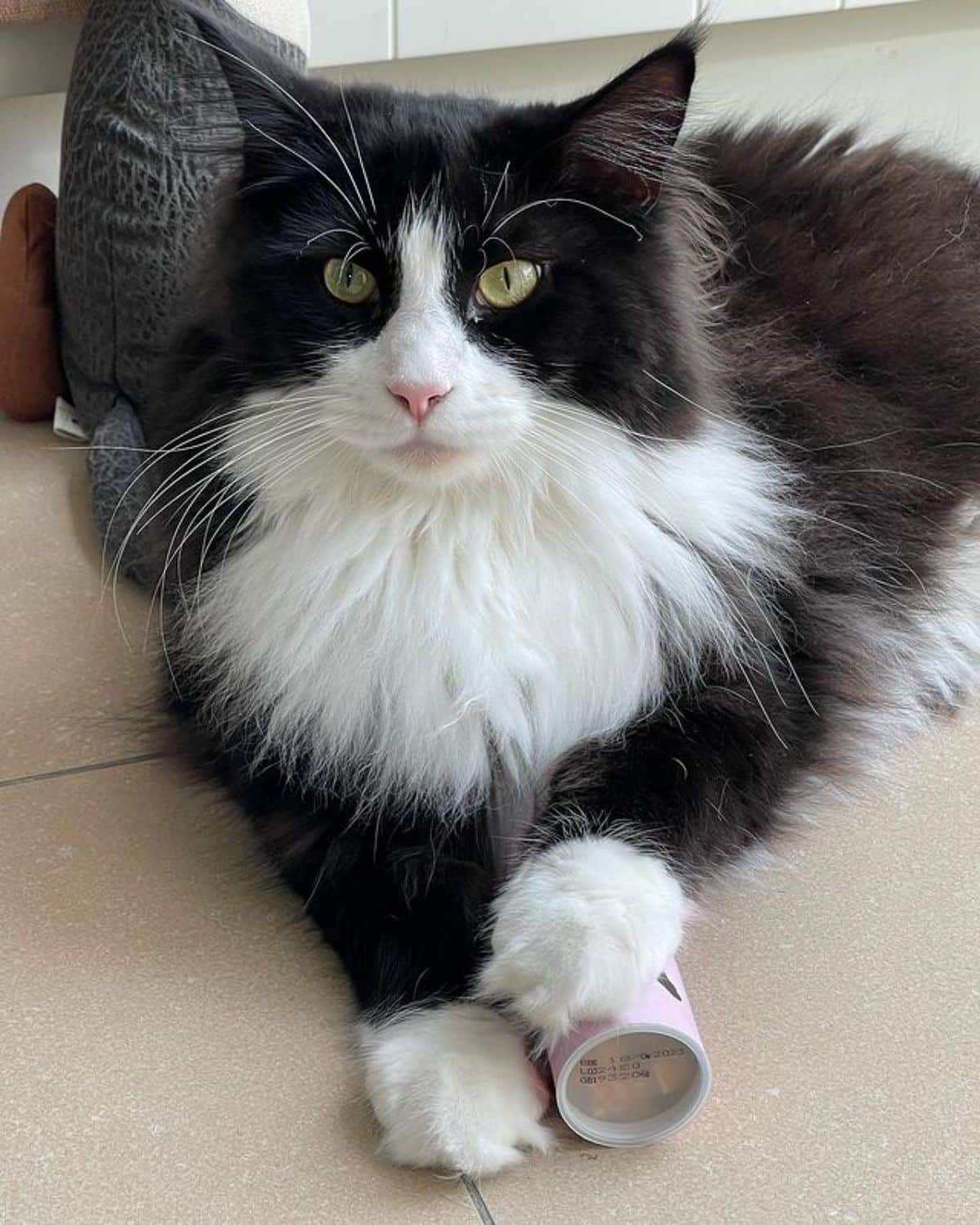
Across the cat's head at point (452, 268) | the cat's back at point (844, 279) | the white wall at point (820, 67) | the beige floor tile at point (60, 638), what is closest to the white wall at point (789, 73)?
the white wall at point (820, 67)

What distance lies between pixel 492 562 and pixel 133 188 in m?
1.16

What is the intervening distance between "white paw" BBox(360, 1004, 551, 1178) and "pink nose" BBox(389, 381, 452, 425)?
48 centimetres

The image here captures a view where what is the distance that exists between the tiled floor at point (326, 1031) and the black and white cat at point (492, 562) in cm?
5

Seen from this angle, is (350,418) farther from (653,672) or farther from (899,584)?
(899,584)

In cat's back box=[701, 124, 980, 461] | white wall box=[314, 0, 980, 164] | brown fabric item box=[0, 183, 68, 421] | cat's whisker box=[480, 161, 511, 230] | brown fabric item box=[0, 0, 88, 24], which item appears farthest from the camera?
white wall box=[314, 0, 980, 164]

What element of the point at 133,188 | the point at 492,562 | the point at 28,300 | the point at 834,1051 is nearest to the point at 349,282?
the point at 492,562

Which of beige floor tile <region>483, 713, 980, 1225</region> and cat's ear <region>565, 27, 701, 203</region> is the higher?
cat's ear <region>565, 27, 701, 203</region>

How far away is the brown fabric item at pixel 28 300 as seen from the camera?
234 cm

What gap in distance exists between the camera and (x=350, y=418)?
3.70ft

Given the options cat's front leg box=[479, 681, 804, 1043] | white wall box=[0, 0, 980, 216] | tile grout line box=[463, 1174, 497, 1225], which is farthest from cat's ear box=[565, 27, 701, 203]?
white wall box=[0, 0, 980, 216]

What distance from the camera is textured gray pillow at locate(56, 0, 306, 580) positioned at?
2078mm

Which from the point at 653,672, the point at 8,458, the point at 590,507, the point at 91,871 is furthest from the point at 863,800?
the point at 8,458

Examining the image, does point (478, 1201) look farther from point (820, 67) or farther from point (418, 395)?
point (820, 67)

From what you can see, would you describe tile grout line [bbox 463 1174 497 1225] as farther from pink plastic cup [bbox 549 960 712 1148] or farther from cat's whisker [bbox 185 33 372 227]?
cat's whisker [bbox 185 33 372 227]
